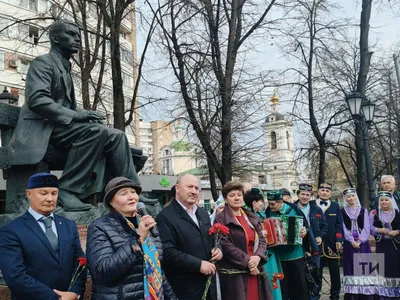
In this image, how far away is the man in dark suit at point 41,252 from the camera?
116 inches

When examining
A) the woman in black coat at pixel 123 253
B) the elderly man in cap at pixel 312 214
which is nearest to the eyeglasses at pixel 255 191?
the elderly man in cap at pixel 312 214

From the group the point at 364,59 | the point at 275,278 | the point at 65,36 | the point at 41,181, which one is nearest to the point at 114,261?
the point at 41,181

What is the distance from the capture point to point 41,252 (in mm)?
3092

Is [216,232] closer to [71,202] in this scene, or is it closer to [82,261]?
[82,261]

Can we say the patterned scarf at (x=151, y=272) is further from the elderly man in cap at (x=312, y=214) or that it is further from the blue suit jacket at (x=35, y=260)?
the elderly man in cap at (x=312, y=214)

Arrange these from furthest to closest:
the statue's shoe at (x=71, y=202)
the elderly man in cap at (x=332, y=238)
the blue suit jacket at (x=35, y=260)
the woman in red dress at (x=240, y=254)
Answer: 1. the elderly man in cap at (x=332, y=238)
2. the statue's shoe at (x=71, y=202)
3. the woman in red dress at (x=240, y=254)
4. the blue suit jacket at (x=35, y=260)

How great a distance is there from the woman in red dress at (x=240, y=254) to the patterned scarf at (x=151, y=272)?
139 cm

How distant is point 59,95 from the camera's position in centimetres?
545

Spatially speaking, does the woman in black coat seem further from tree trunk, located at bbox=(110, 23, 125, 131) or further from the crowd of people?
tree trunk, located at bbox=(110, 23, 125, 131)

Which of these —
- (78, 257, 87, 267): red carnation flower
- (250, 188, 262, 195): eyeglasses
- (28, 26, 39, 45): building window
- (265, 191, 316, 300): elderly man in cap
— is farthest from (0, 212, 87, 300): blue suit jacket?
(28, 26, 39, 45): building window

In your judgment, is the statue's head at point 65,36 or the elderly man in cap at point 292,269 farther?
the elderly man in cap at point 292,269

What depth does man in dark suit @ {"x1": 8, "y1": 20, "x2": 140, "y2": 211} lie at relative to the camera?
5008 millimetres

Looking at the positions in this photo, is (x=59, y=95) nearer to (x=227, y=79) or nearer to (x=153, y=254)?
(x=153, y=254)

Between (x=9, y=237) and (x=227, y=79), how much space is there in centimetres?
1023
